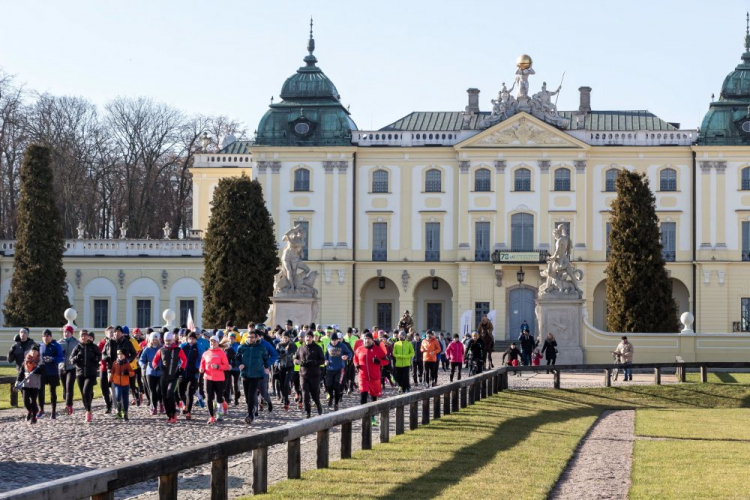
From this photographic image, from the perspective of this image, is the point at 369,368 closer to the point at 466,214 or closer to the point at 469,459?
the point at 469,459

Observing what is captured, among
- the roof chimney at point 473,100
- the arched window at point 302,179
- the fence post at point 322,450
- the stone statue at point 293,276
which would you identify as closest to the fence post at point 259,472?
the fence post at point 322,450

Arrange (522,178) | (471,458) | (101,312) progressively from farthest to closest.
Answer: (101,312), (522,178), (471,458)

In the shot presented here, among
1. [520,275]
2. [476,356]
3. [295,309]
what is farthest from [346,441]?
[520,275]

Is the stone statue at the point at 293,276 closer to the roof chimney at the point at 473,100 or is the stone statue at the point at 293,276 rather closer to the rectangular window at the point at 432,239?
the rectangular window at the point at 432,239

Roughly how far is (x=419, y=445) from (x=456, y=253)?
157ft

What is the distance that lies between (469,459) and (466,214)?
4870 centimetres

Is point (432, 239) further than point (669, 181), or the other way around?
point (432, 239)

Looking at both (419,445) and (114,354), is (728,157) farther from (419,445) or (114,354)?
(419,445)

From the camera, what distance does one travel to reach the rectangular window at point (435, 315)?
215 ft

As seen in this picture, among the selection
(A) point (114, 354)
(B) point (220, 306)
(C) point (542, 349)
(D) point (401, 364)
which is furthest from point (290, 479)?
(B) point (220, 306)

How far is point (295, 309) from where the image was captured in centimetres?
4088

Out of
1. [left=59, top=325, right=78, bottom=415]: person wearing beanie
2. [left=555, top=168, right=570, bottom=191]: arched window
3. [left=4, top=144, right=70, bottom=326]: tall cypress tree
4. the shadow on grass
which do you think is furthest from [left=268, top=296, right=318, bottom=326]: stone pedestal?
[left=555, top=168, right=570, bottom=191]: arched window

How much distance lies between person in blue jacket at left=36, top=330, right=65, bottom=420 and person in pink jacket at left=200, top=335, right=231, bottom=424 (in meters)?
2.58

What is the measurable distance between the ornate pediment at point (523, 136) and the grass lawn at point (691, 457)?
37804 mm
